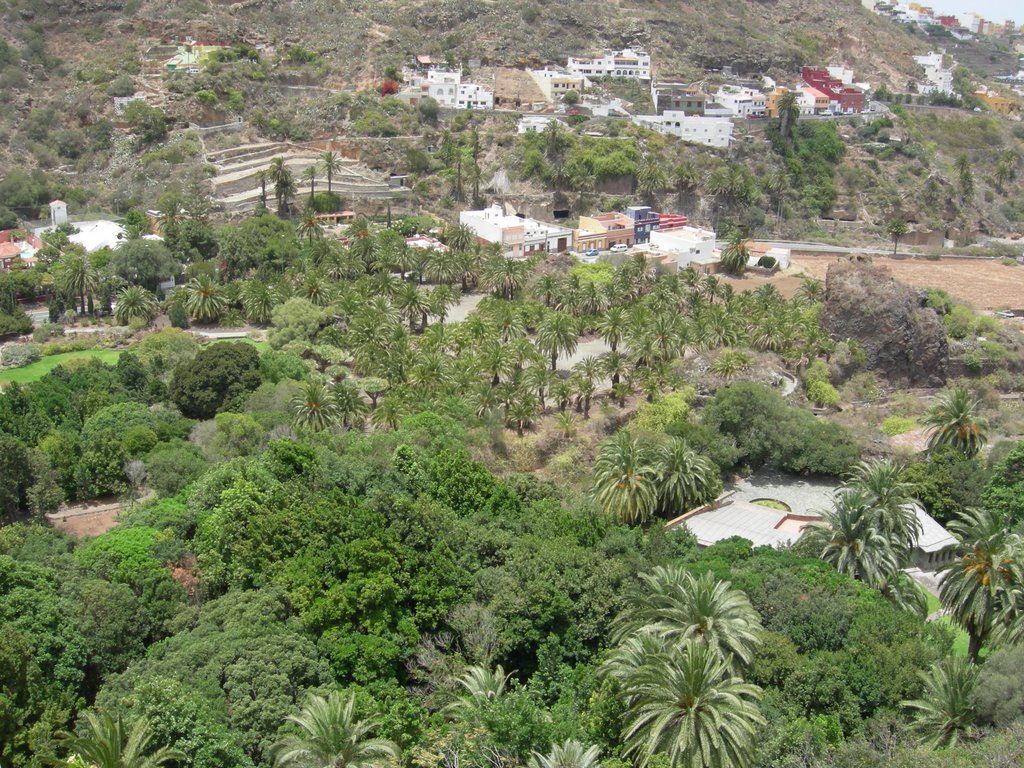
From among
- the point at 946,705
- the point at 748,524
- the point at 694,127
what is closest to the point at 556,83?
the point at 694,127

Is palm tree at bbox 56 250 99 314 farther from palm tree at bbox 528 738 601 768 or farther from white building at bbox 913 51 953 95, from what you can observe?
white building at bbox 913 51 953 95

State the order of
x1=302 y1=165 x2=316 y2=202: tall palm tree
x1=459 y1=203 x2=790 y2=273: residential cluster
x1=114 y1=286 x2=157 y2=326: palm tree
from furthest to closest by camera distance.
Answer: x1=302 y1=165 x2=316 y2=202: tall palm tree → x1=459 y1=203 x2=790 y2=273: residential cluster → x1=114 y1=286 x2=157 y2=326: palm tree

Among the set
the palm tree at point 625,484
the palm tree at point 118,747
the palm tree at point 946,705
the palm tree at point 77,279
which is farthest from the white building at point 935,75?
the palm tree at point 118,747

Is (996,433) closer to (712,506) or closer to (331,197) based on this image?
(712,506)

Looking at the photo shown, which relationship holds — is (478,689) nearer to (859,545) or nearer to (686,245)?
(859,545)

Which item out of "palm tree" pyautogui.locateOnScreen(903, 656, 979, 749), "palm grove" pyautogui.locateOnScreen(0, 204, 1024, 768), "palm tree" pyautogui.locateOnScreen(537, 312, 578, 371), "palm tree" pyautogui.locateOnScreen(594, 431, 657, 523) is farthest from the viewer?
"palm tree" pyautogui.locateOnScreen(537, 312, 578, 371)

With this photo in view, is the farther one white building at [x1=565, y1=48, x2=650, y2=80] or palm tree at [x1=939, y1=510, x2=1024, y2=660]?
white building at [x1=565, y1=48, x2=650, y2=80]

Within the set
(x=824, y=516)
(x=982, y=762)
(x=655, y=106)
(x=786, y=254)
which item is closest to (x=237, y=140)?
(x=655, y=106)

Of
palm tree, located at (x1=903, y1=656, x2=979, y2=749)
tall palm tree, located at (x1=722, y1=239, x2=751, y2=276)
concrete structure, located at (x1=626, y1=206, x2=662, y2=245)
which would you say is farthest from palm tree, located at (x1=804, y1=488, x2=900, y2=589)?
concrete structure, located at (x1=626, y1=206, x2=662, y2=245)
